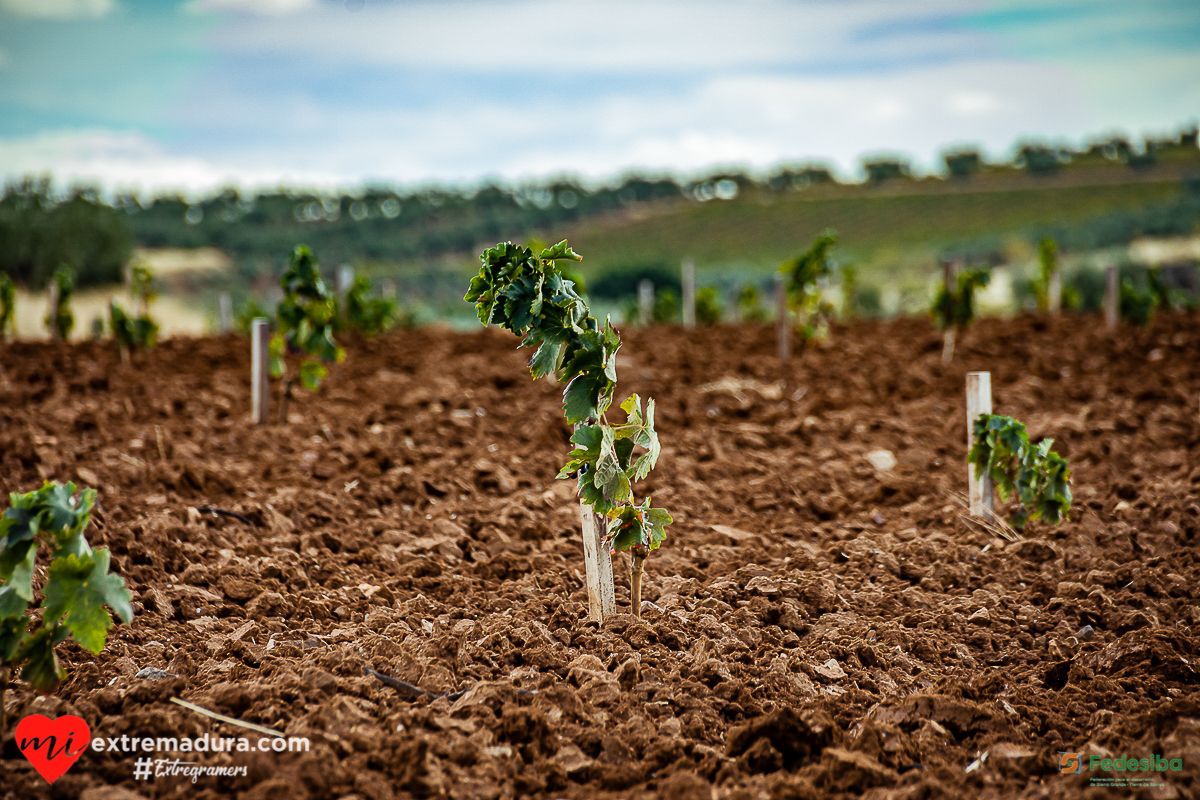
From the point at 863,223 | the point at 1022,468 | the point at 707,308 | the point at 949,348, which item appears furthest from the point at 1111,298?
the point at 863,223

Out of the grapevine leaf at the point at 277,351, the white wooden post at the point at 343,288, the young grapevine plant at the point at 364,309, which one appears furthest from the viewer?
the white wooden post at the point at 343,288

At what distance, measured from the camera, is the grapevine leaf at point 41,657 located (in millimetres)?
2127

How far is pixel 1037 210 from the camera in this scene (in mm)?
44094

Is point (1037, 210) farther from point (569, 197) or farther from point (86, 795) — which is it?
point (86, 795)

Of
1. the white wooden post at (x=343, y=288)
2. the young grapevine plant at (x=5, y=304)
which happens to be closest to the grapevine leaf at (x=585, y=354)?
the white wooden post at (x=343, y=288)

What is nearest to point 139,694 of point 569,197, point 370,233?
point 370,233

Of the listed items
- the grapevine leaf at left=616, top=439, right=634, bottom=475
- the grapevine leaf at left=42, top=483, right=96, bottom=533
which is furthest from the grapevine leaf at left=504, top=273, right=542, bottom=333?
the grapevine leaf at left=42, top=483, right=96, bottom=533

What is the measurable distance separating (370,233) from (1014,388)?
46.4m

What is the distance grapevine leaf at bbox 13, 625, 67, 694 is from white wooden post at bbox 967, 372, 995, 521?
151 inches

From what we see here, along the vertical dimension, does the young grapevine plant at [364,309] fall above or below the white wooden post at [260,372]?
above

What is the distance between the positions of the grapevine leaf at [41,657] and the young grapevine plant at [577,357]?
1.49m

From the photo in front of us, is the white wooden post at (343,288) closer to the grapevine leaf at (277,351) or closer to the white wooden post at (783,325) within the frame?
the grapevine leaf at (277,351)

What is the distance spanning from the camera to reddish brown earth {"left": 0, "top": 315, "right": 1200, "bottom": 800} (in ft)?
7.21

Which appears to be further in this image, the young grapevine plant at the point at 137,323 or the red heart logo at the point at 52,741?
the young grapevine plant at the point at 137,323
